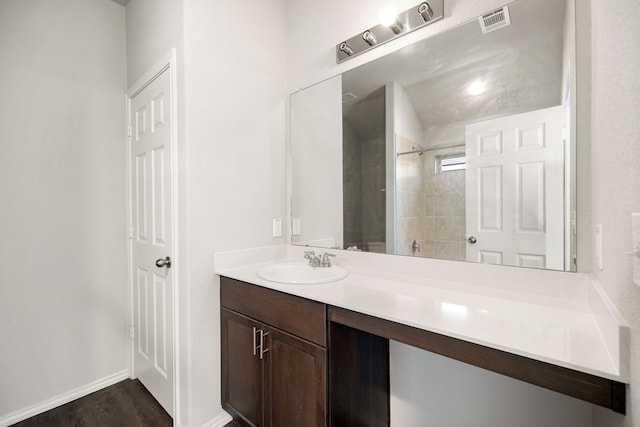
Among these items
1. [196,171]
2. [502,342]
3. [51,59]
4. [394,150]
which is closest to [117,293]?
[196,171]

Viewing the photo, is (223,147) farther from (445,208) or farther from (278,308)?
(445,208)

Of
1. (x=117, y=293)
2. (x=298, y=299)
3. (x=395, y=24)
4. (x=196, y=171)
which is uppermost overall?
(x=395, y=24)

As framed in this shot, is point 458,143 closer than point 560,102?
No

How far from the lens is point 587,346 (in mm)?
737

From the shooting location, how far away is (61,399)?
5.97ft

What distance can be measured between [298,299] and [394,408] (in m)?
0.86

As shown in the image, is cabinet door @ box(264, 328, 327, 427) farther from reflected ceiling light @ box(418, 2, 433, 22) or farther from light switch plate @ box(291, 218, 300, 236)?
reflected ceiling light @ box(418, 2, 433, 22)

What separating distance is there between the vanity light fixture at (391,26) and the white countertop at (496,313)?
124 cm

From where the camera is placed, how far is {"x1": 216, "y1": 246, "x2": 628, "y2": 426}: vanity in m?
0.72

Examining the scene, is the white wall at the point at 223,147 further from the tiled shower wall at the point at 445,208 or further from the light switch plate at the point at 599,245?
the light switch plate at the point at 599,245

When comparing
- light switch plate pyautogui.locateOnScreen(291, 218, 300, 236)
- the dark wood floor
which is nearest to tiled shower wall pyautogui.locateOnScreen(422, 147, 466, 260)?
light switch plate pyautogui.locateOnScreen(291, 218, 300, 236)

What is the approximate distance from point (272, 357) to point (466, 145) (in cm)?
132

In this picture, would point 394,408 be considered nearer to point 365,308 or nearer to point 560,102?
point 365,308

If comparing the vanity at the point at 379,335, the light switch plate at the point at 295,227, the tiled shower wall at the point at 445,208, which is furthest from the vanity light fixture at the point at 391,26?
the vanity at the point at 379,335
